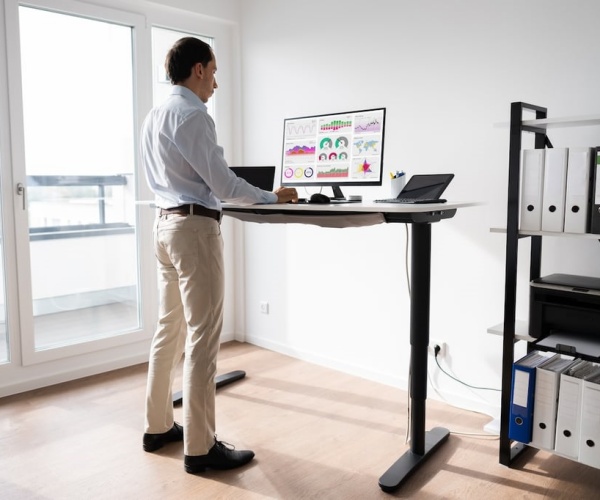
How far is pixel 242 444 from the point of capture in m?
2.49

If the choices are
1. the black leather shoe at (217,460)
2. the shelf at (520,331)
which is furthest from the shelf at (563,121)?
the black leather shoe at (217,460)

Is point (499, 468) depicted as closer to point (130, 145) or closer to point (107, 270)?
point (107, 270)

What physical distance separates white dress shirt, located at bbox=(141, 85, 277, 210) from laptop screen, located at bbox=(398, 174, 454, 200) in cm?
67

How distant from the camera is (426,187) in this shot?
8.02 ft

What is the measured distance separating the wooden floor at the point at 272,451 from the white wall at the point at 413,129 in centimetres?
37

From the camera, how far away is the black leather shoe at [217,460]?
2229 mm

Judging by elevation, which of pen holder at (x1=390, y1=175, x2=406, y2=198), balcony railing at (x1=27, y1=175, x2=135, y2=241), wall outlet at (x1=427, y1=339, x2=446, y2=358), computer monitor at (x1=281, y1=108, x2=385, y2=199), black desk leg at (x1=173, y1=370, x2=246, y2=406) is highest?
computer monitor at (x1=281, y1=108, x2=385, y2=199)

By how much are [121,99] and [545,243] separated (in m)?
2.52

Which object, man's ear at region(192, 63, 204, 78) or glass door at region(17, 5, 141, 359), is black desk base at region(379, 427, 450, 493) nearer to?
man's ear at region(192, 63, 204, 78)

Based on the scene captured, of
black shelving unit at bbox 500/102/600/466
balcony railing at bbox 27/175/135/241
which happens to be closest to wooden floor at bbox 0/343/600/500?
black shelving unit at bbox 500/102/600/466

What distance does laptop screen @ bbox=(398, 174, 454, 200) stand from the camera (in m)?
2.37

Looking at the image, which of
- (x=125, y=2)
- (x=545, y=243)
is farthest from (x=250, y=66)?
(x=545, y=243)

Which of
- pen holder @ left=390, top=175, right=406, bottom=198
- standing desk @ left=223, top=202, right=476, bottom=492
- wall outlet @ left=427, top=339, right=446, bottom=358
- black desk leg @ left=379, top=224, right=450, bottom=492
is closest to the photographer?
standing desk @ left=223, top=202, right=476, bottom=492

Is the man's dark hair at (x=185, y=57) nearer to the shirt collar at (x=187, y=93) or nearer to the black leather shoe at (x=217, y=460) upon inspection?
the shirt collar at (x=187, y=93)
